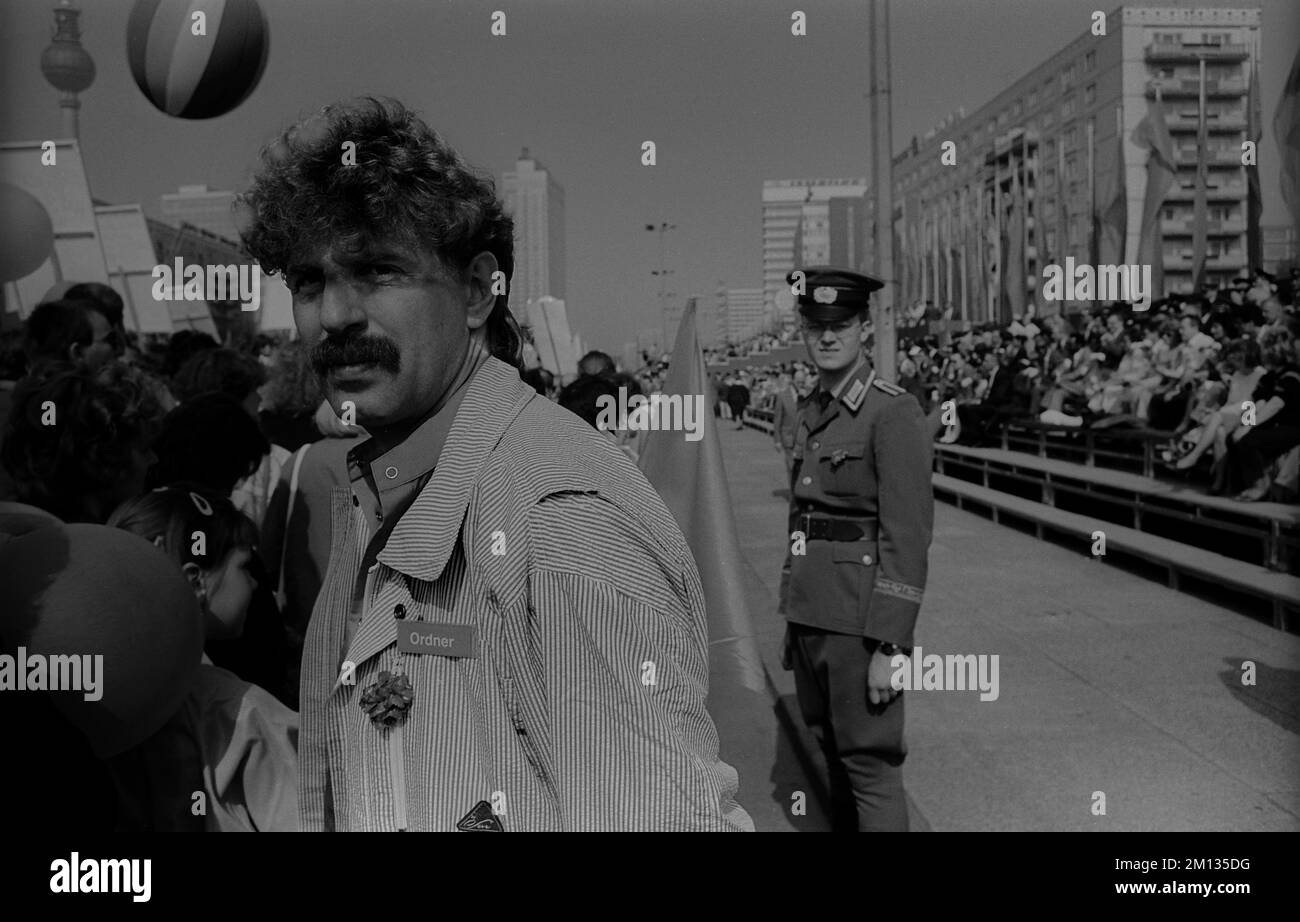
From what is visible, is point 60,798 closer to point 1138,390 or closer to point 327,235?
point 327,235

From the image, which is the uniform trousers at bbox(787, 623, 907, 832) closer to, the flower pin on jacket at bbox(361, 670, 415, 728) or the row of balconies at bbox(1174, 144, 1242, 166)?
the flower pin on jacket at bbox(361, 670, 415, 728)

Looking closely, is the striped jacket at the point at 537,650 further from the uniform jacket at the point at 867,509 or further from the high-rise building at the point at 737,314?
the high-rise building at the point at 737,314

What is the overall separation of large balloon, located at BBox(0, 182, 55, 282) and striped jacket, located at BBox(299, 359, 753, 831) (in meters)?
4.93

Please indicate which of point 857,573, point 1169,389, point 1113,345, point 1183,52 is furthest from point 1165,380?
point 857,573

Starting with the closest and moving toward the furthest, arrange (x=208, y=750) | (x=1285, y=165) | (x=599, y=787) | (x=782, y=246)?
(x=599, y=787), (x=208, y=750), (x=1285, y=165), (x=782, y=246)

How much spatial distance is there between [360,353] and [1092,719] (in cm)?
444

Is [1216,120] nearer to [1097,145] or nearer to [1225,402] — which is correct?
[1097,145]

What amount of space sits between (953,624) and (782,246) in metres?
2.68

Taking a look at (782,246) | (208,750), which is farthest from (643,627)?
(782,246)

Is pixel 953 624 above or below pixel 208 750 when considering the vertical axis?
below

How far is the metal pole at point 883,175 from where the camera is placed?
4141 mm
